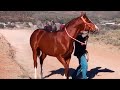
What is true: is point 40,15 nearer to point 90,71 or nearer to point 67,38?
point 90,71

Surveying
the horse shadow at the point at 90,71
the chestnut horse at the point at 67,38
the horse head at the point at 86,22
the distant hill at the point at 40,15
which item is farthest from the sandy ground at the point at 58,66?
the distant hill at the point at 40,15

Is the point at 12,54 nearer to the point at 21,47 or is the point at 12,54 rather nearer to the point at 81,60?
the point at 21,47

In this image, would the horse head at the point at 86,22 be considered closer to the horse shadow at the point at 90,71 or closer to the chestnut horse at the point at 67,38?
the chestnut horse at the point at 67,38

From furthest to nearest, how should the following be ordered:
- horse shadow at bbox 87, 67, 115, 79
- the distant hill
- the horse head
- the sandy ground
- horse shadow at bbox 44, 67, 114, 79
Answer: the distant hill
horse shadow at bbox 87, 67, 115, 79
horse shadow at bbox 44, 67, 114, 79
the sandy ground
the horse head

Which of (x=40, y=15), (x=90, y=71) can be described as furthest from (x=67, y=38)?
(x=40, y=15)

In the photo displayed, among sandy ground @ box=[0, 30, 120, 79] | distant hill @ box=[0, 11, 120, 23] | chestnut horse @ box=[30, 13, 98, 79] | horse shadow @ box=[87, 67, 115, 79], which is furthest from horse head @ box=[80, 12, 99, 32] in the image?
distant hill @ box=[0, 11, 120, 23]

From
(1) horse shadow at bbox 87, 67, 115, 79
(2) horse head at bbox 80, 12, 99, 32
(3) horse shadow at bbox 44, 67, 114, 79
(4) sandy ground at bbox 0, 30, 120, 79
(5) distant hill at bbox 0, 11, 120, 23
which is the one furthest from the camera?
(5) distant hill at bbox 0, 11, 120, 23

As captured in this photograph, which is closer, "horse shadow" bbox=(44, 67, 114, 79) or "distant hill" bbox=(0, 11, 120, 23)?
"horse shadow" bbox=(44, 67, 114, 79)

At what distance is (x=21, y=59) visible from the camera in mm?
15375

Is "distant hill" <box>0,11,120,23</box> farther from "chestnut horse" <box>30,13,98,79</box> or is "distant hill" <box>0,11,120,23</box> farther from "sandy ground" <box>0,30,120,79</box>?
"chestnut horse" <box>30,13,98,79</box>

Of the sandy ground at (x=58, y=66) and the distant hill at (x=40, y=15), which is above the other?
the distant hill at (x=40, y=15)

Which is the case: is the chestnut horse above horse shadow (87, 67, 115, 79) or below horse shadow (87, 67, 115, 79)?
above
